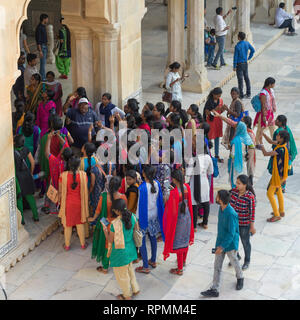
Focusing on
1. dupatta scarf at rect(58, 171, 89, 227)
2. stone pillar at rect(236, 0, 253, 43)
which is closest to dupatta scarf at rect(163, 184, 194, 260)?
dupatta scarf at rect(58, 171, 89, 227)

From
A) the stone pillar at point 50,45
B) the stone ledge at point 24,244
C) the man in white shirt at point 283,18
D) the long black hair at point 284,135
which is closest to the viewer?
the stone ledge at point 24,244

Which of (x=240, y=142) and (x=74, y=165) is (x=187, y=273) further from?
(x=240, y=142)

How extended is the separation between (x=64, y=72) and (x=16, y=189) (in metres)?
6.15

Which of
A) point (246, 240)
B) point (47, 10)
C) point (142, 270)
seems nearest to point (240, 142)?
point (246, 240)

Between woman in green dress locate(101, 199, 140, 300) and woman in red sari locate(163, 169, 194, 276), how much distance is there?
0.55 m

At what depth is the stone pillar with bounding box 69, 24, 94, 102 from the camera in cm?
1017

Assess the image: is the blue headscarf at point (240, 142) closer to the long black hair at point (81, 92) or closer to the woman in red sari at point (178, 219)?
the woman in red sari at point (178, 219)

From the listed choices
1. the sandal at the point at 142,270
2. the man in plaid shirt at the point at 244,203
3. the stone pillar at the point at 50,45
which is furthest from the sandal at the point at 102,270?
the stone pillar at the point at 50,45

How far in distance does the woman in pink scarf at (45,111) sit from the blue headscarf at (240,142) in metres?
2.55

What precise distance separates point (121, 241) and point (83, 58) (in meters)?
4.28

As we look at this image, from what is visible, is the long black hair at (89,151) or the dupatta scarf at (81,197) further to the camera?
the long black hair at (89,151)

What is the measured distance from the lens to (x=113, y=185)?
7219mm

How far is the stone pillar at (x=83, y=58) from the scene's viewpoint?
10.2m

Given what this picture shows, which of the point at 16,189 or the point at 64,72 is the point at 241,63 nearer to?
the point at 64,72
